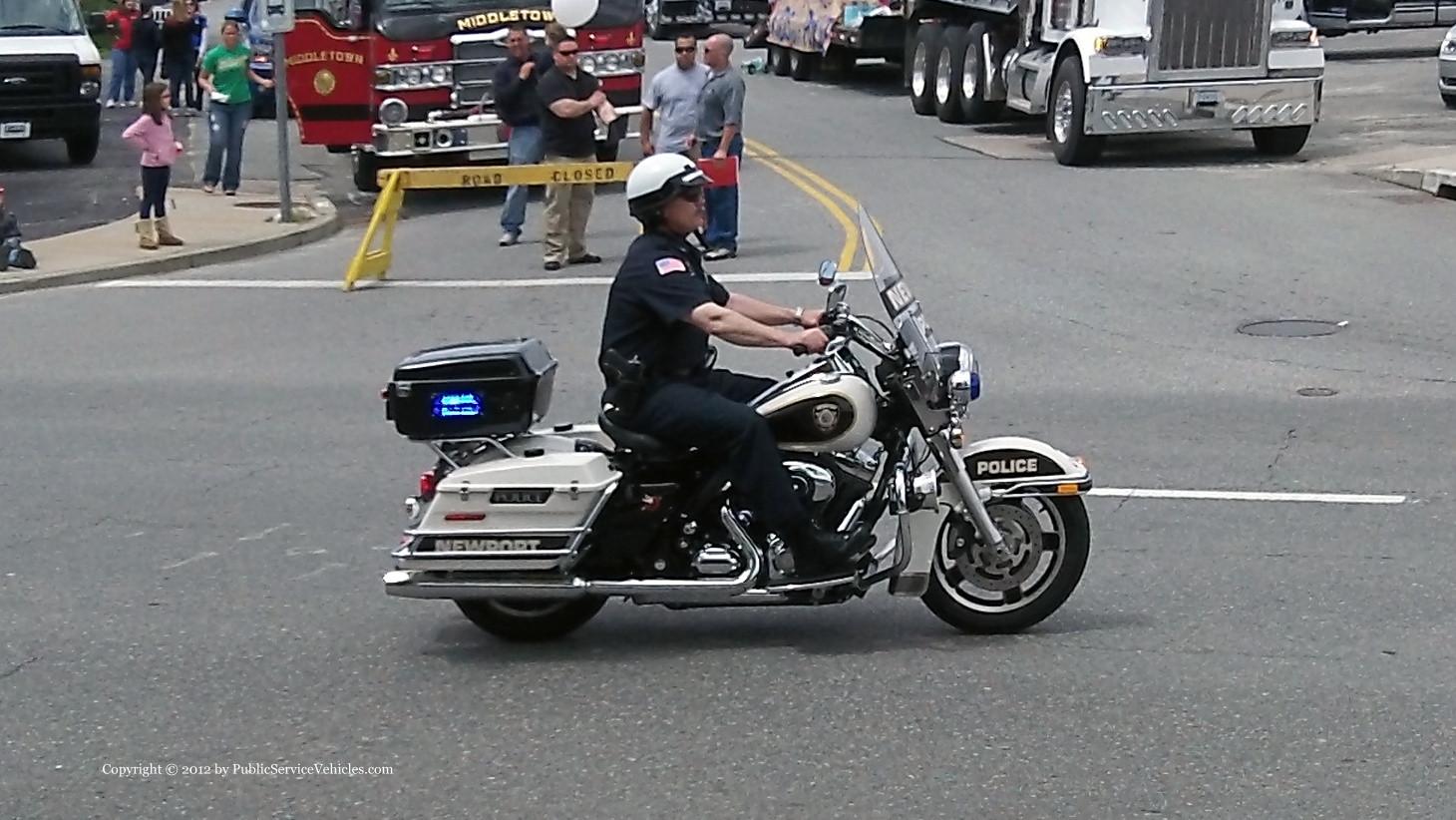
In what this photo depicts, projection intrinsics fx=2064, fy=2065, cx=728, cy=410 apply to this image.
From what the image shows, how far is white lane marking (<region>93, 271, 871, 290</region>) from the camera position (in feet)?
52.5

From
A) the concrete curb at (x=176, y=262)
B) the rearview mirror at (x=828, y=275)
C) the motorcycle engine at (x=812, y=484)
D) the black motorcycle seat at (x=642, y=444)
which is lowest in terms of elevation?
the concrete curb at (x=176, y=262)

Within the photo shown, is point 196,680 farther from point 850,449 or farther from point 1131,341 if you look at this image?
point 1131,341

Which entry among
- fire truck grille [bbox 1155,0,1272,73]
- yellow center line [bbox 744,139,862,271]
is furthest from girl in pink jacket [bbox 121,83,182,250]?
fire truck grille [bbox 1155,0,1272,73]

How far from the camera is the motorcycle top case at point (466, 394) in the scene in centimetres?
705

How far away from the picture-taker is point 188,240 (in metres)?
18.4

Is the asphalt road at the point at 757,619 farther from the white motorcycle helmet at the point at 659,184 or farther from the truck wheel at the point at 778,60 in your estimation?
the truck wheel at the point at 778,60

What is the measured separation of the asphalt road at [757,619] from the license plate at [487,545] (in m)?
0.44

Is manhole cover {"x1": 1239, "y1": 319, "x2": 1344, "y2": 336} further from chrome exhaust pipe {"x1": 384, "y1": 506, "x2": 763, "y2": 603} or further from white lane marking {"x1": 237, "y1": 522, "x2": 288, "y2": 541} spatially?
chrome exhaust pipe {"x1": 384, "y1": 506, "x2": 763, "y2": 603}

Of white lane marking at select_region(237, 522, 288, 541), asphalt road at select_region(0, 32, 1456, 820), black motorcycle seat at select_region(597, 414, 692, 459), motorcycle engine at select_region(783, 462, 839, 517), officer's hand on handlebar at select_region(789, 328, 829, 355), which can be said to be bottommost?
white lane marking at select_region(237, 522, 288, 541)

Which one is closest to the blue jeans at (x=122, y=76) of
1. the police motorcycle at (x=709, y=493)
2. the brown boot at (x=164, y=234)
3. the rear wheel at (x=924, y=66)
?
the rear wheel at (x=924, y=66)

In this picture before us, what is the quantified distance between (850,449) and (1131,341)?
21.4 feet

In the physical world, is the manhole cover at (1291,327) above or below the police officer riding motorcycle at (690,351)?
below

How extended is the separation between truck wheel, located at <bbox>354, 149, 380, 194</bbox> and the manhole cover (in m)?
10.6

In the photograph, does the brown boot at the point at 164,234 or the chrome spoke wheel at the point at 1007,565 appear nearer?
the chrome spoke wheel at the point at 1007,565
